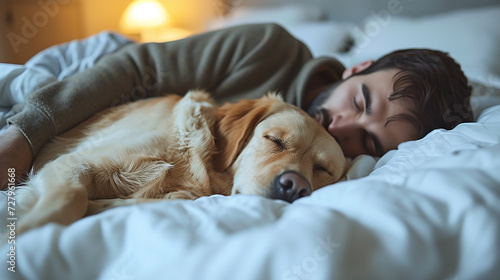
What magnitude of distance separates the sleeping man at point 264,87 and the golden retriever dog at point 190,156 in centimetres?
11

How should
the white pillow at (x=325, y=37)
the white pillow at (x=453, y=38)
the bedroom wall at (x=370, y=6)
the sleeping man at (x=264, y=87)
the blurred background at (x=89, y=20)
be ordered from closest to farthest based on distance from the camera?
the sleeping man at (x=264, y=87)
the white pillow at (x=453, y=38)
the blurred background at (x=89, y=20)
the bedroom wall at (x=370, y=6)
the white pillow at (x=325, y=37)

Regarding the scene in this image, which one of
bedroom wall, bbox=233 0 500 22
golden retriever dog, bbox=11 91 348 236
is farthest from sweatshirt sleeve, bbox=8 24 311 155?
bedroom wall, bbox=233 0 500 22

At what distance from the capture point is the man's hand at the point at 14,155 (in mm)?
1019

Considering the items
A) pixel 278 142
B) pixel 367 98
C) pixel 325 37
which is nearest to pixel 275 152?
pixel 278 142

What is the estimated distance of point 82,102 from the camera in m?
1.30

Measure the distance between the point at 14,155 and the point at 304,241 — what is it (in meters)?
1.03

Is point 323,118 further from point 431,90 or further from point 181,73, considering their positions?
point 181,73

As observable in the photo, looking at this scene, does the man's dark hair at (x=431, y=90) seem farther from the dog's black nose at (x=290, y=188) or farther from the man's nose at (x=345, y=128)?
the dog's black nose at (x=290, y=188)

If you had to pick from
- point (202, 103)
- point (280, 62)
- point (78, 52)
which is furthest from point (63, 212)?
point (78, 52)

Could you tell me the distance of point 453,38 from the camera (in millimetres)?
2123

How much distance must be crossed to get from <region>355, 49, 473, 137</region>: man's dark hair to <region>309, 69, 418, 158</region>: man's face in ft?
0.10

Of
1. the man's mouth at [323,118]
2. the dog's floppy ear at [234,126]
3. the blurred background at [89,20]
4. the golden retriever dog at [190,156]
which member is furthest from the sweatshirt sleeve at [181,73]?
the blurred background at [89,20]

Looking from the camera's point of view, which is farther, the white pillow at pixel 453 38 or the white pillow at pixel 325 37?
the white pillow at pixel 325 37

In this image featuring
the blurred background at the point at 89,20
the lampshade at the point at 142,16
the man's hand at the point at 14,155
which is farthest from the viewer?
the lampshade at the point at 142,16
